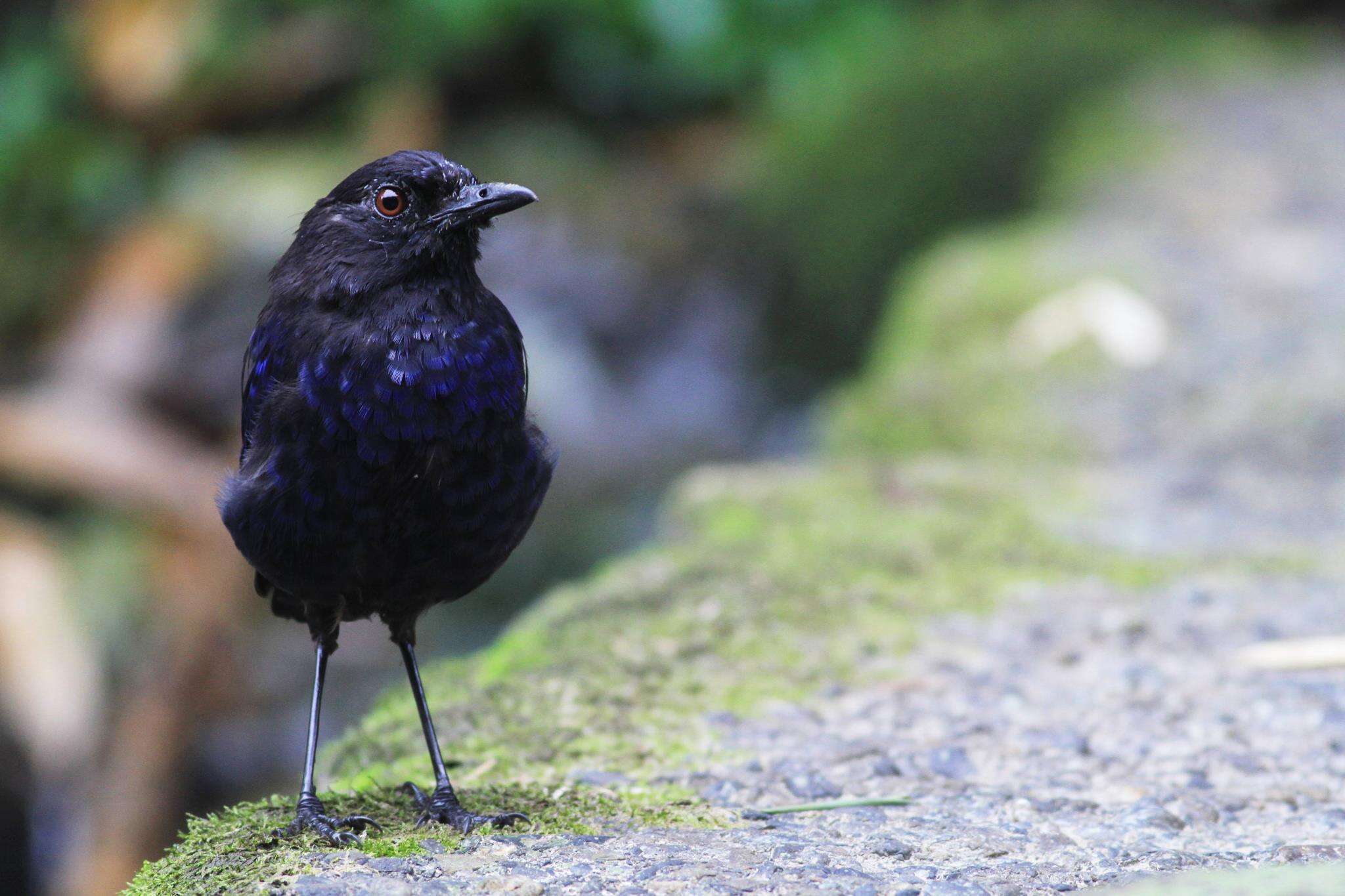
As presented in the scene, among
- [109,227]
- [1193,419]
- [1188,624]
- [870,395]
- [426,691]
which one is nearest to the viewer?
[426,691]

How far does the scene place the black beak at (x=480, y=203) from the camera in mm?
2816

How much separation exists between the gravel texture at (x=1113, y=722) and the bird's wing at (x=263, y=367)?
2.93ft

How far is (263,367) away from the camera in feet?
9.21

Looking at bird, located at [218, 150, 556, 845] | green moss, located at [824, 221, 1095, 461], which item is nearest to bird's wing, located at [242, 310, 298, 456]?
bird, located at [218, 150, 556, 845]

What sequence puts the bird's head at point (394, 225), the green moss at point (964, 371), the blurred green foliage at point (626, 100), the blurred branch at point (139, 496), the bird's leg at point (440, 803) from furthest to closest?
the blurred green foliage at point (626, 100) < the blurred branch at point (139, 496) < the green moss at point (964, 371) < the bird's head at point (394, 225) < the bird's leg at point (440, 803)

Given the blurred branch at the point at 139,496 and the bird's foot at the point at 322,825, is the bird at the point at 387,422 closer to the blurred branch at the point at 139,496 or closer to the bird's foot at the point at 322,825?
the bird's foot at the point at 322,825

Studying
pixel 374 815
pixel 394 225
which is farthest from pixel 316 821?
pixel 394 225

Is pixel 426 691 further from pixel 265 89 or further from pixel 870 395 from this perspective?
pixel 265 89

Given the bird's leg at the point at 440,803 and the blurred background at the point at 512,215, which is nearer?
the bird's leg at the point at 440,803

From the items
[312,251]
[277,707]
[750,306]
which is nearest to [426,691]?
[312,251]

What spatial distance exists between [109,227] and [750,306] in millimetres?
4391

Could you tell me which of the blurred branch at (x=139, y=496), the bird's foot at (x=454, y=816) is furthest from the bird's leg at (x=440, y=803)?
the blurred branch at (x=139, y=496)

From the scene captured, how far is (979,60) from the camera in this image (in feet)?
33.7

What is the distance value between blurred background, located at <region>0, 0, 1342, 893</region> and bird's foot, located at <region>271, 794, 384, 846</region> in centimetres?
474
